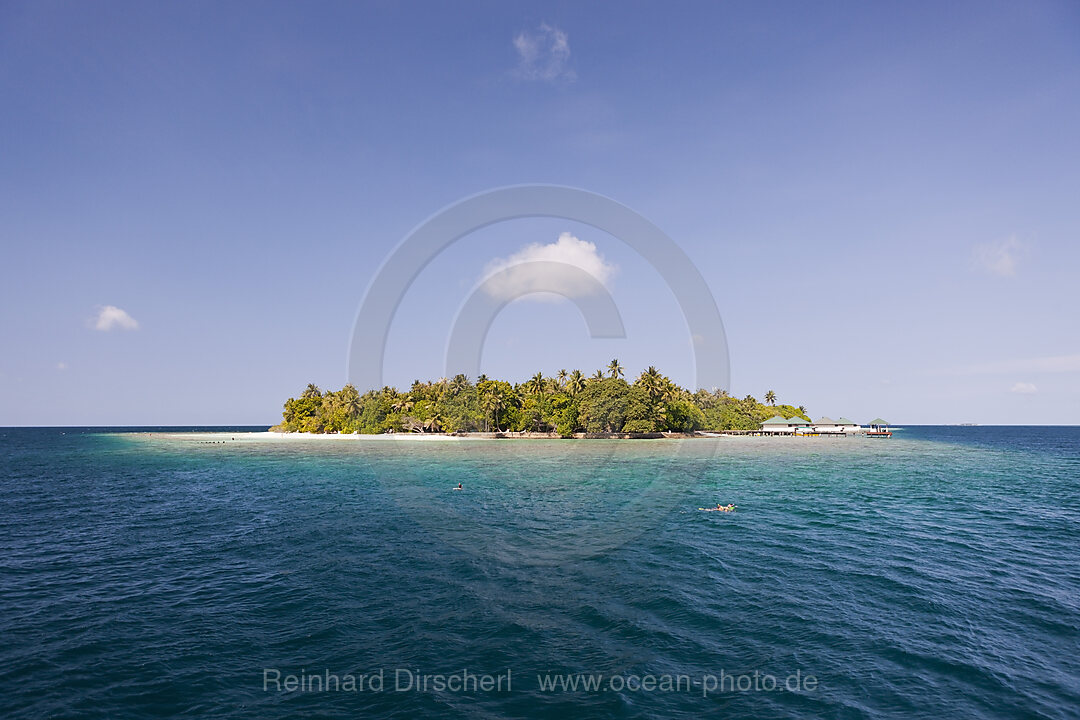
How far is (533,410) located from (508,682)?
135m

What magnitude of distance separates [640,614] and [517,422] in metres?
137

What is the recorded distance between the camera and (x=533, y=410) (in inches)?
5832

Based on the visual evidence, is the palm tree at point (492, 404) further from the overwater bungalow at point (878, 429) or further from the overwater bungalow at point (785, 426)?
the overwater bungalow at point (878, 429)

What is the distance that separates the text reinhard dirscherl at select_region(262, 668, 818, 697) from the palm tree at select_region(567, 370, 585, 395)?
136 metres

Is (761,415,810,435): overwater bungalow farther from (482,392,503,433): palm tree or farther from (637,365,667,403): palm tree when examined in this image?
(482,392,503,433): palm tree

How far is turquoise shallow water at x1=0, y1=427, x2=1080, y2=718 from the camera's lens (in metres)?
13.1

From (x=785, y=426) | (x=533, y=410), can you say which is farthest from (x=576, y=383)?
(x=785, y=426)

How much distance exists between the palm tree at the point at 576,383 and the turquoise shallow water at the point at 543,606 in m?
109

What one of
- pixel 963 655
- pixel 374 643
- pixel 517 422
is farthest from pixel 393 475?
pixel 517 422

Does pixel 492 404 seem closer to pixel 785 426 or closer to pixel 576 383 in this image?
pixel 576 383

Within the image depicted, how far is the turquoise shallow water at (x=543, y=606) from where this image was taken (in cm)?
1306

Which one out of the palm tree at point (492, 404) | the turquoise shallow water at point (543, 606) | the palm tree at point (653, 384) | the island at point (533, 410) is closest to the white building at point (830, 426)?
the island at point (533, 410)

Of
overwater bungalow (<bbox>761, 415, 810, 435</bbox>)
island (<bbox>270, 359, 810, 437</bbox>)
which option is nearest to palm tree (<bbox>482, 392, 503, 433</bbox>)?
island (<bbox>270, 359, 810, 437</bbox>)

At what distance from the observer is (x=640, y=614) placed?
18344 mm
